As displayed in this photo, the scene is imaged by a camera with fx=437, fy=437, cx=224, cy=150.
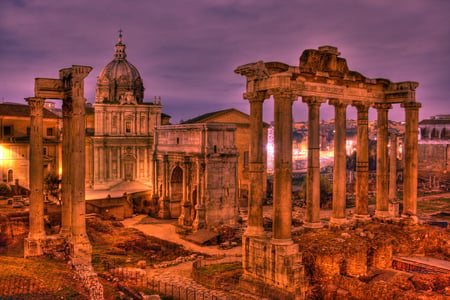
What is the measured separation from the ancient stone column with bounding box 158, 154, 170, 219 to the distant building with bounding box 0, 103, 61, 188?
42.8 ft

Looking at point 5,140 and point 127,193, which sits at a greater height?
point 5,140

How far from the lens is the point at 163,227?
35.0m

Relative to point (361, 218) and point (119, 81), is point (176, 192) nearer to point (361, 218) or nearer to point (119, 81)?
point (119, 81)

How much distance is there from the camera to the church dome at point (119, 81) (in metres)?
49.2

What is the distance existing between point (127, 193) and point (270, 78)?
1142 inches

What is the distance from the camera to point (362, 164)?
66.7ft

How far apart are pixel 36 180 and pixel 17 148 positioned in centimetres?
2594

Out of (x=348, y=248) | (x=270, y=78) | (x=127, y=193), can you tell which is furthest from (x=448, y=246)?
(x=127, y=193)

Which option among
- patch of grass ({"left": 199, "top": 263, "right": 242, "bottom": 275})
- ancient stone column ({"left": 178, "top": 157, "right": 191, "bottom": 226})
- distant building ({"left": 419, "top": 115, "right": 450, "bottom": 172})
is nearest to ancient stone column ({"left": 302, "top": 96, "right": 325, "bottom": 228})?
patch of grass ({"left": 199, "top": 263, "right": 242, "bottom": 275})

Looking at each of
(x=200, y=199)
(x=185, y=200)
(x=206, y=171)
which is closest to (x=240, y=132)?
(x=185, y=200)

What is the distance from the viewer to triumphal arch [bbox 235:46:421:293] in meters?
15.2

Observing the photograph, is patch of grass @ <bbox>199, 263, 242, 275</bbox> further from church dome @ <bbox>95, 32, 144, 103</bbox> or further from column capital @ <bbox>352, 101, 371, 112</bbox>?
church dome @ <bbox>95, 32, 144, 103</bbox>

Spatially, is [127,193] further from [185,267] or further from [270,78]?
[270,78]

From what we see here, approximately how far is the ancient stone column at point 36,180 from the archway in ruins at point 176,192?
64.0ft
